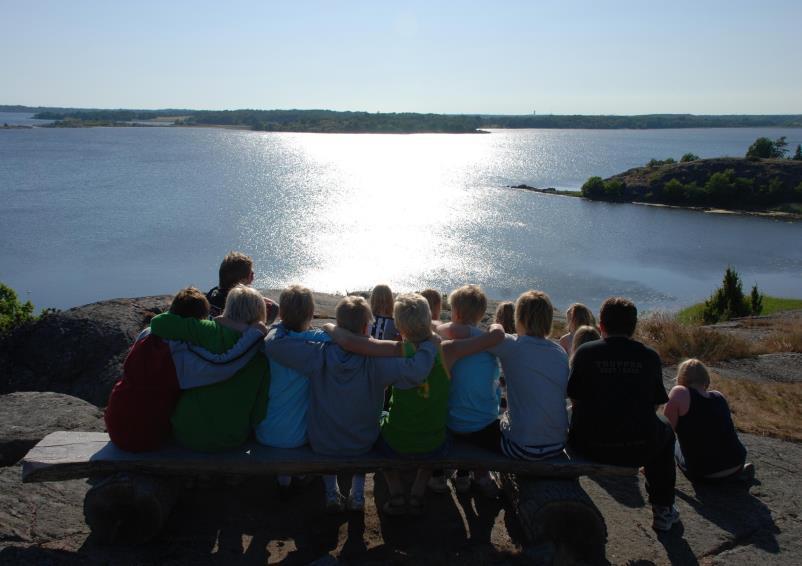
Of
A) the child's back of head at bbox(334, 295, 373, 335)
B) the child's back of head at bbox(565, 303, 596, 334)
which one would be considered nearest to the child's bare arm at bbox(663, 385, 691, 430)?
the child's back of head at bbox(565, 303, 596, 334)

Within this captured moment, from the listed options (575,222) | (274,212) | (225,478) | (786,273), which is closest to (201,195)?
(274,212)

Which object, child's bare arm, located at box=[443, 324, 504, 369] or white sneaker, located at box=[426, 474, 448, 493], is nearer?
child's bare arm, located at box=[443, 324, 504, 369]

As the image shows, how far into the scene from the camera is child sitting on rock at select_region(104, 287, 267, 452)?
3719 mm

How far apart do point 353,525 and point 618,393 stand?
1766 mm

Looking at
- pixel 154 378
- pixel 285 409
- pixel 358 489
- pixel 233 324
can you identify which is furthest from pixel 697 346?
pixel 154 378

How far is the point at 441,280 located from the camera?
2425cm

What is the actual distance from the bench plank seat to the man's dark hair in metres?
0.80

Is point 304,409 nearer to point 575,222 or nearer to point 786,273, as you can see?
point 786,273

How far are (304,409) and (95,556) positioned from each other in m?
1.33

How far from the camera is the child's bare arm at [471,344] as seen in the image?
155 inches

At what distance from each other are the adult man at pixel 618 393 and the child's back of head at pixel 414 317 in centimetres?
92

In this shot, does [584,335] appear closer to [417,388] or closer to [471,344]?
[471,344]

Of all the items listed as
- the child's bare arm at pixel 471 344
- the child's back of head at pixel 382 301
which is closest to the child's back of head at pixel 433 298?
the child's back of head at pixel 382 301

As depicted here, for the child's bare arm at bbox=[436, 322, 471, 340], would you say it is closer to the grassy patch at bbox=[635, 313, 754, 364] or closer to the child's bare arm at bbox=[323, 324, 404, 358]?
the child's bare arm at bbox=[323, 324, 404, 358]
